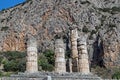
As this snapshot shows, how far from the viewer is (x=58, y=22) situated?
85.7 meters

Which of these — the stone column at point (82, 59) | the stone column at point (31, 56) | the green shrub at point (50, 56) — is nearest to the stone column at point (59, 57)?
the stone column at point (82, 59)

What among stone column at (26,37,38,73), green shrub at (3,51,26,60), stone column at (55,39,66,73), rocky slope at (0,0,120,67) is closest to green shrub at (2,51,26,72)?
green shrub at (3,51,26,60)

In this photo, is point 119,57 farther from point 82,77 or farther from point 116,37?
point 82,77

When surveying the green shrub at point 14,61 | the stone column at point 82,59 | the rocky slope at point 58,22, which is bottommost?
the stone column at point 82,59

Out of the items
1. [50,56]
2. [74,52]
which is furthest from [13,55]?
[74,52]

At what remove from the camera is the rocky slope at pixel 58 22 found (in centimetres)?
8156

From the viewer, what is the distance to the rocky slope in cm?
8156

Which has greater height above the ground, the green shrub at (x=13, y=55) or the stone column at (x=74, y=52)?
the green shrub at (x=13, y=55)

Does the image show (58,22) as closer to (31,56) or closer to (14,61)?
(14,61)

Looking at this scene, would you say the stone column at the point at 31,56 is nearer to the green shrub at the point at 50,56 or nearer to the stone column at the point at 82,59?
the stone column at the point at 82,59

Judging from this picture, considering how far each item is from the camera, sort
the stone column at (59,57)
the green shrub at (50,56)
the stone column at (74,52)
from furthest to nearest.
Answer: the green shrub at (50,56) → the stone column at (74,52) → the stone column at (59,57)

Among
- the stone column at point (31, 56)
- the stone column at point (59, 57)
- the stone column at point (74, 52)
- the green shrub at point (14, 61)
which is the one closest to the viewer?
the stone column at point (31, 56)

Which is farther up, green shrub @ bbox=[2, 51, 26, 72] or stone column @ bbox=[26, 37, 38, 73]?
green shrub @ bbox=[2, 51, 26, 72]

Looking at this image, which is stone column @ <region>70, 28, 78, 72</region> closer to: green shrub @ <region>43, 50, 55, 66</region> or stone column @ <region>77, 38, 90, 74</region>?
stone column @ <region>77, 38, 90, 74</region>
